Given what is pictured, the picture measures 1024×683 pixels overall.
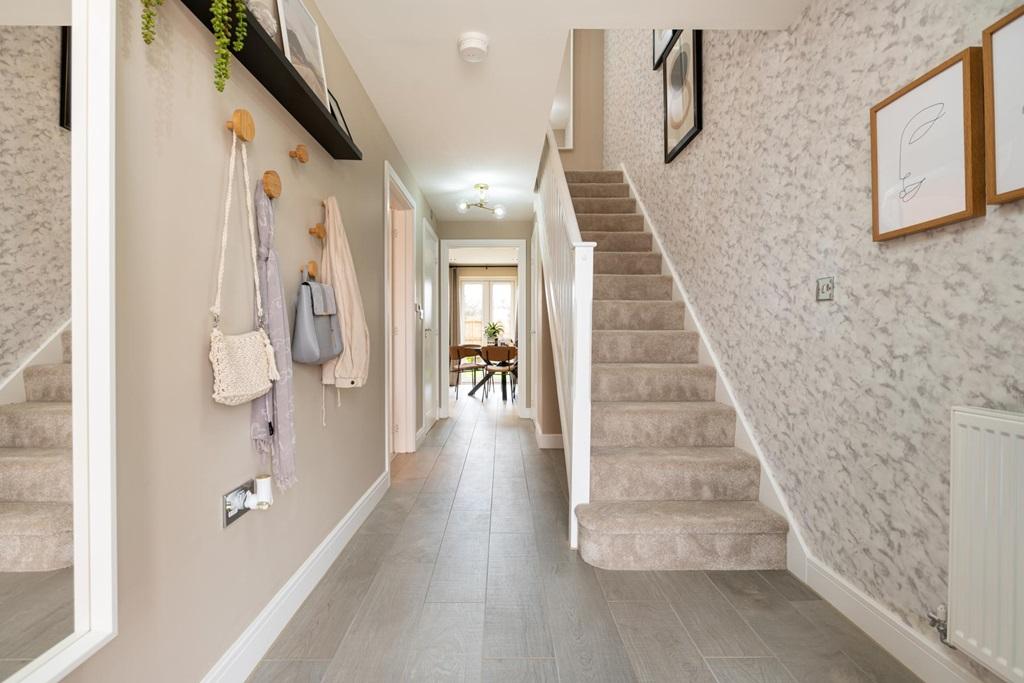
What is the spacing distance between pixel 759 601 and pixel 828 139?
171 centimetres

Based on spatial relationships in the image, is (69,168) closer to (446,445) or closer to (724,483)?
(724,483)

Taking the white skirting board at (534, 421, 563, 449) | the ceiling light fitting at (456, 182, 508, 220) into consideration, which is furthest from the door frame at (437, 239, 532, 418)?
the white skirting board at (534, 421, 563, 449)

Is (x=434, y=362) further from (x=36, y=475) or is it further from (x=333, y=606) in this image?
(x=36, y=475)

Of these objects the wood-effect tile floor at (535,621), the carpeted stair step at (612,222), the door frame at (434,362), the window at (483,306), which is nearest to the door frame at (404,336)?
the door frame at (434,362)

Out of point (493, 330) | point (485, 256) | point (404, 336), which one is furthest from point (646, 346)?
point (485, 256)

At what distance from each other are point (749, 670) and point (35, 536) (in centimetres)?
173

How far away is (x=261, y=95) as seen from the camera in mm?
1523

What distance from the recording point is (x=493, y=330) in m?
9.89

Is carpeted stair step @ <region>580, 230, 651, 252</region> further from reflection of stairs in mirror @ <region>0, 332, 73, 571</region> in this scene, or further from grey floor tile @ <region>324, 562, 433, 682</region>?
reflection of stairs in mirror @ <region>0, 332, 73, 571</region>

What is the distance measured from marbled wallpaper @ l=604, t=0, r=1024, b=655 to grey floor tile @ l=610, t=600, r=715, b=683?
644mm

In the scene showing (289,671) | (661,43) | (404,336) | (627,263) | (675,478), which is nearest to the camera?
(289,671)

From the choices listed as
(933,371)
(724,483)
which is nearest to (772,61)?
(933,371)

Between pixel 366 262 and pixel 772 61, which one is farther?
pixel 366 262

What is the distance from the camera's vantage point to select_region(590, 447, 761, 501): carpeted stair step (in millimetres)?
2250
